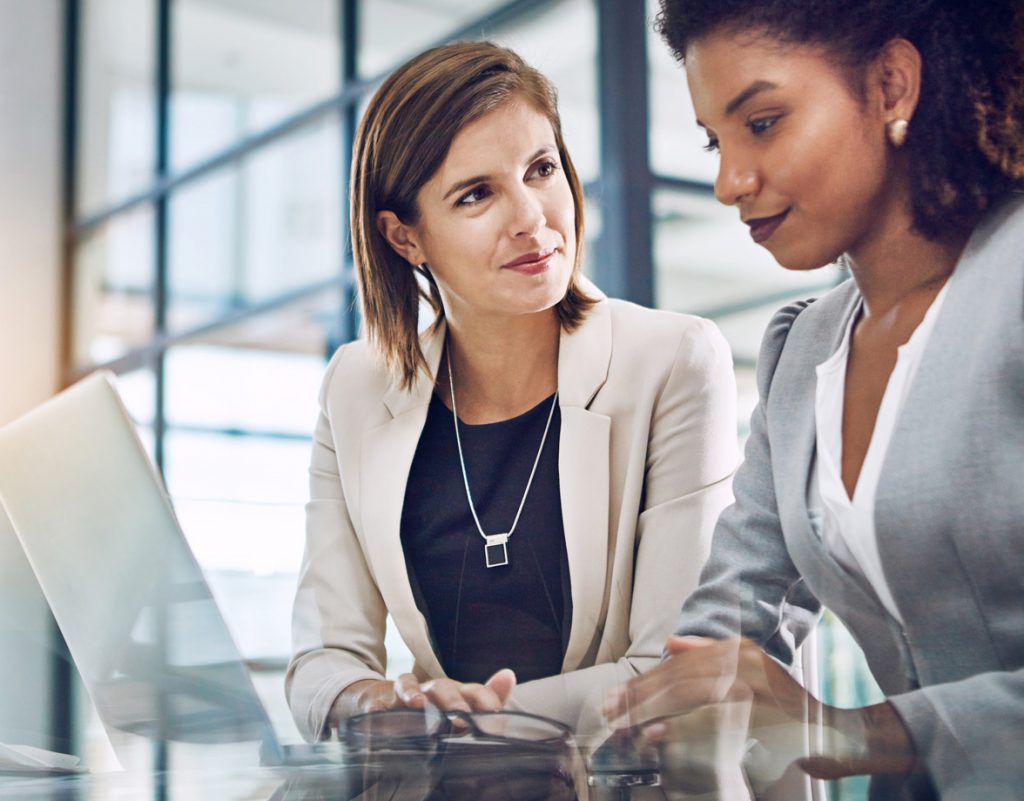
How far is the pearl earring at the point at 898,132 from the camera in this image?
0.84 m

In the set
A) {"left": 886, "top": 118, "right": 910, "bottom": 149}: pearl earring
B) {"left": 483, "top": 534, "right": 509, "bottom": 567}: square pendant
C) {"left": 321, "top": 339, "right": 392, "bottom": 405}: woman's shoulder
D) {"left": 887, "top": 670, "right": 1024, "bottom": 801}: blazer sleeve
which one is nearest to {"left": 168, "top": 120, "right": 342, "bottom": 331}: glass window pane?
{"left": 321, "top": 339, "right": 392, "bottom": 405}: woman's shoulder

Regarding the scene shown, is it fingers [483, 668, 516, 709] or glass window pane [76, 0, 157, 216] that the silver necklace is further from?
glass window pane [76, 0, 157, 216]

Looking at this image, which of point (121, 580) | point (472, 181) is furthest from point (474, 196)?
point (121, 580)

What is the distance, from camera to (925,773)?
0.80 meters

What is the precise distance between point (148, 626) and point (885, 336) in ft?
2.33

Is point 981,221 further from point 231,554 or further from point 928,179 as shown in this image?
point 231,554

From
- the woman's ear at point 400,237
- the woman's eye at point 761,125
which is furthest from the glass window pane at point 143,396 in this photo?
the woman's eye at point 761,125

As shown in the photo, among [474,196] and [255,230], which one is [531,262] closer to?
[474,196]

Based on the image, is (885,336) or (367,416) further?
(367,416)

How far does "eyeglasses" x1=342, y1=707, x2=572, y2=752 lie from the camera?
952mm

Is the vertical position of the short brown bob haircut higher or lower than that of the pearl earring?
higher

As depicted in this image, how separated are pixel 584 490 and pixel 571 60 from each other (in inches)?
17.7

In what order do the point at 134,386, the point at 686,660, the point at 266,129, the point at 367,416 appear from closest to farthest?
the point at 686,660 < the point at 367,416 < the point at 134,386 < the point at 266,129

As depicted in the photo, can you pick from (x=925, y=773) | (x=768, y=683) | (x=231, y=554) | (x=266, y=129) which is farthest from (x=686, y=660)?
(x=266, y=129)
